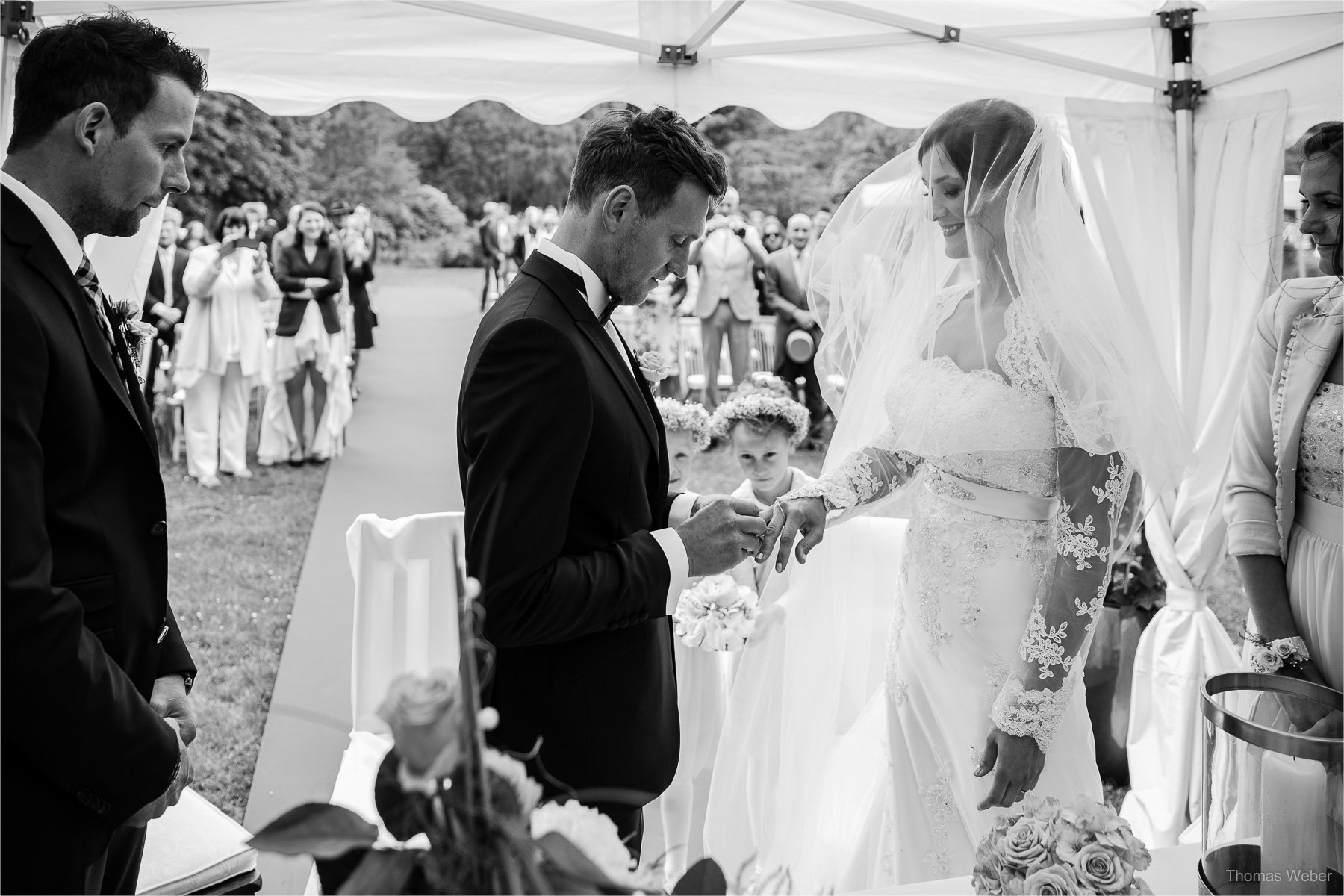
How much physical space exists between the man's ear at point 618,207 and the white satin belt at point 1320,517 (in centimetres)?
164

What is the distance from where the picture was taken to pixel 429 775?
2.56ft

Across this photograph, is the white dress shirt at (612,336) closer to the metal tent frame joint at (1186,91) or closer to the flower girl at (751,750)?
the flower girl at (751,750)

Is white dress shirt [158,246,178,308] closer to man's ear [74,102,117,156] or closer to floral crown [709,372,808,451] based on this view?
floral crown [709,372,808,451]

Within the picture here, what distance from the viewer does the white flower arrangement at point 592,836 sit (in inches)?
35.6

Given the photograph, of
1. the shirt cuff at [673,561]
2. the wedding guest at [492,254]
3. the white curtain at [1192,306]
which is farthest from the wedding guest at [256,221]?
the shirt cuff at [673,561]

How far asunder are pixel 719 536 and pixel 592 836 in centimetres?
113

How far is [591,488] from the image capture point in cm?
190

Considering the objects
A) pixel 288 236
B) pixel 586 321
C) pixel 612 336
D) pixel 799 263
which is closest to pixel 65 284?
pixel 586 321

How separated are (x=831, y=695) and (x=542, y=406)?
73.2 inches

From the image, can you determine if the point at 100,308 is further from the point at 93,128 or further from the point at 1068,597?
the point at 1068,597

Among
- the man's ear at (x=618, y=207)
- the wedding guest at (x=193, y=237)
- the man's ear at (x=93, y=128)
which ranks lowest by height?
the man's ear at (x=618, y=207)

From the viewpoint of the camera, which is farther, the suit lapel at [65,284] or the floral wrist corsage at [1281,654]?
the floral wrist corsage at [1281,654]

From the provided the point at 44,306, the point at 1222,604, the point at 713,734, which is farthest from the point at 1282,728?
the point at 1222,604

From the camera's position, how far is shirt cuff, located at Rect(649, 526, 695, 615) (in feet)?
6.33
